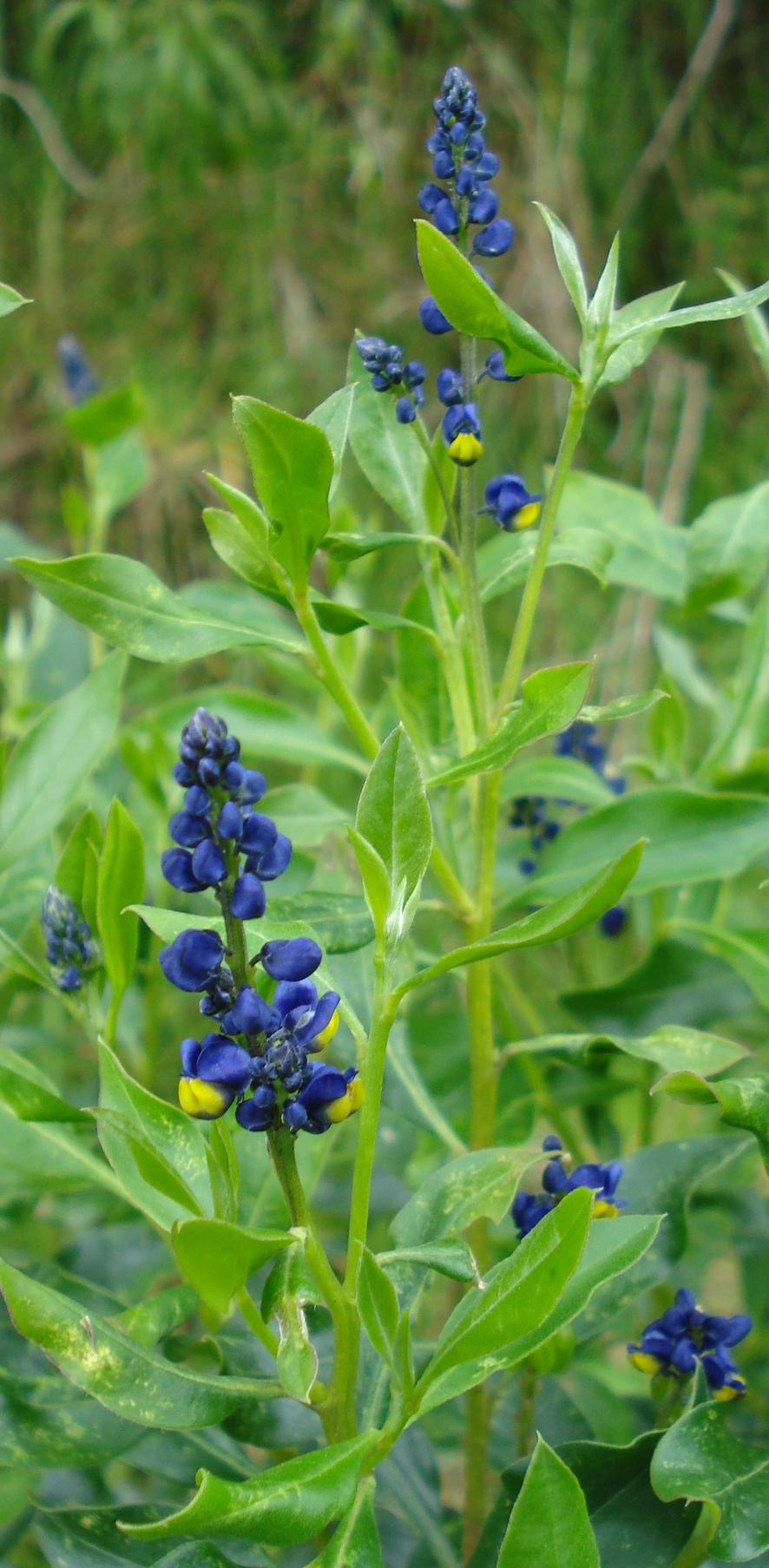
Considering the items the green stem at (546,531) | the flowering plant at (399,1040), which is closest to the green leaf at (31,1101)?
the flowering plant at (399,1040)

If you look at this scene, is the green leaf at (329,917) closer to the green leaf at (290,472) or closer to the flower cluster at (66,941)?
the flower cluster at (66,941)

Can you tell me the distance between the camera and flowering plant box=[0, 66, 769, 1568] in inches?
22.3

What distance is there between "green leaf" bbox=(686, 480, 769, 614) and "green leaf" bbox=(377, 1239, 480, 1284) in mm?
627

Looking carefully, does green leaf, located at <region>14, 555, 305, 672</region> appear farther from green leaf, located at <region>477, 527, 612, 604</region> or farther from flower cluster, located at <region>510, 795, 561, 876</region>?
flower cluster, located at <region>510, 795, 561, 876</region>

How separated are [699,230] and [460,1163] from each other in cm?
250

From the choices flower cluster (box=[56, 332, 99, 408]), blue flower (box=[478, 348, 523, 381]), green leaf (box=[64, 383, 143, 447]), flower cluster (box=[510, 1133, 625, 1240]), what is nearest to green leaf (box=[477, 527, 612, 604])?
blue flower (box=[478, 348, 523, 381])

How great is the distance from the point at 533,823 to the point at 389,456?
0.40 m

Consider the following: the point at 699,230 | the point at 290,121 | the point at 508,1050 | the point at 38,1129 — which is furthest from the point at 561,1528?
the point at 290,121

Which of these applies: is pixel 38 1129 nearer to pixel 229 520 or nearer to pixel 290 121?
pixel 229 520

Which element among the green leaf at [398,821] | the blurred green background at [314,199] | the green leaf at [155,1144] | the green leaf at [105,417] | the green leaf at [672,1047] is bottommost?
the green leaf at [155,1144]

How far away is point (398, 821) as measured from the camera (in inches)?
23.5

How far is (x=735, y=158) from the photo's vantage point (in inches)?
110

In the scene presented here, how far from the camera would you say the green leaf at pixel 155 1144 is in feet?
2.12

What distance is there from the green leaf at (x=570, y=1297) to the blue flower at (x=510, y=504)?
1.21 ft
